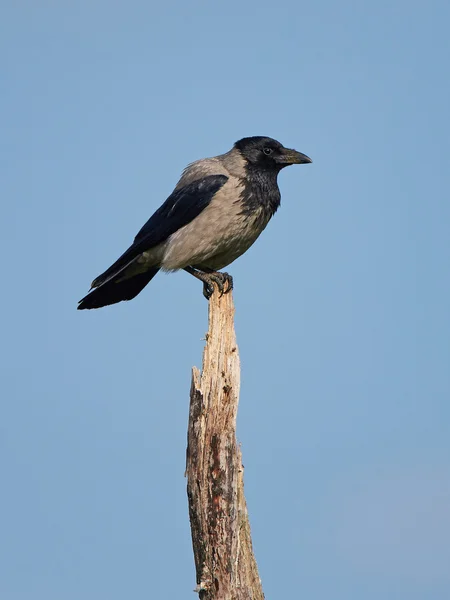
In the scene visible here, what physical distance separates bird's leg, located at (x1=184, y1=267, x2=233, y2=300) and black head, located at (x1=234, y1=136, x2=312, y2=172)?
4.82 feet

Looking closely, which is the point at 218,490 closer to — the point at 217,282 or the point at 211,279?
the point at 217,282

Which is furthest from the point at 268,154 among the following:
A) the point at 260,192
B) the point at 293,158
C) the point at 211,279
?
the point at 211,279

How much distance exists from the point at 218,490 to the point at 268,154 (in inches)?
191

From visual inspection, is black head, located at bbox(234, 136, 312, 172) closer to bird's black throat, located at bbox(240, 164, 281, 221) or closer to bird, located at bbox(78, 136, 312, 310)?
bird, located at bbox(78, 136, 312, 310)

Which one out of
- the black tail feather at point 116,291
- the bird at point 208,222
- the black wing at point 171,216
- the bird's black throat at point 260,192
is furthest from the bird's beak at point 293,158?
the black tail feather at point 116,291

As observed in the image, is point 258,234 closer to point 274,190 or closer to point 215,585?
point 274,190

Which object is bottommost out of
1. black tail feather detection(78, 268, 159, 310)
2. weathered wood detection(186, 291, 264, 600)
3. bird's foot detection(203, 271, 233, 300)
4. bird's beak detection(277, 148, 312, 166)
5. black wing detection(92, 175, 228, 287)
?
weathered wood detection(186, 291, 264, 600)

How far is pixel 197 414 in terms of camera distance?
734 centimetres

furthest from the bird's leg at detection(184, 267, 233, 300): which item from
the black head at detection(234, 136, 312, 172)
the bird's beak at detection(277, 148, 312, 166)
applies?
the bird's beak at detection(277, 148, 312, 166)

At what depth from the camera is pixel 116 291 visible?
35.6 ft

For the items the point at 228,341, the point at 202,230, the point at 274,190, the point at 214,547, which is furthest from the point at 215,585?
the point at 274,190

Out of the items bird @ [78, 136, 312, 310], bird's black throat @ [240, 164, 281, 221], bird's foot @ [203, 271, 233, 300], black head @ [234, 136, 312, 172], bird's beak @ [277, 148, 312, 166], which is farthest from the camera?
bird's beak @ [277, 148, 312, 166]

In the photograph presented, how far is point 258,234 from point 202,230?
Result: 75 centimetres

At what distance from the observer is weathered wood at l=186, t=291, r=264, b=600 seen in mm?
6938
